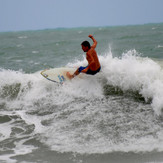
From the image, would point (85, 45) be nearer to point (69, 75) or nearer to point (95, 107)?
point (69, 75)

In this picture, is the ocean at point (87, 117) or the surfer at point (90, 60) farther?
the surfer at point (90, 60)

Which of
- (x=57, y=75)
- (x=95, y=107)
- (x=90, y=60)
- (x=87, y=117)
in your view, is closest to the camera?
(x=87, y=117)

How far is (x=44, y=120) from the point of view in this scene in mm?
5176

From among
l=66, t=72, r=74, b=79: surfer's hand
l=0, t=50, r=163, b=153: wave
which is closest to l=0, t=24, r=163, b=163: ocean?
l=0, t=50, r=163, b=153: wave

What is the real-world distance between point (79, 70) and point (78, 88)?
1.59ft

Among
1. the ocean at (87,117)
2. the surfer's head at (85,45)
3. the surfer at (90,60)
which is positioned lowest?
the ocean at (87,117)

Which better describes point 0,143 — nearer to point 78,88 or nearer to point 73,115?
point 73,115

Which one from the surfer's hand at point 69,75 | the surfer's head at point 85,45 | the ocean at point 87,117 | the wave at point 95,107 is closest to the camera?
the ocean at point 87,117

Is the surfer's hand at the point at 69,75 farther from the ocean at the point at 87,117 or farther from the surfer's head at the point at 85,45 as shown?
the surfer's head at the point at 85,45

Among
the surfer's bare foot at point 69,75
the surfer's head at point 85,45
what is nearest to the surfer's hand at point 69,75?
the surfer's bare foot at point 69,75

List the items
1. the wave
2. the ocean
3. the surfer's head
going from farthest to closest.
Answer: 1. the surfer's head
2. the wave
3. the ocean

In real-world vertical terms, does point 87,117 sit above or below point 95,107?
below

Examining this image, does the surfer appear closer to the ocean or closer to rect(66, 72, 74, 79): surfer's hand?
rect(66, 72, 74, 79): surfer's hand

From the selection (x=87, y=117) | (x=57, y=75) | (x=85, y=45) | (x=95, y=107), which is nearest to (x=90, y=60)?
(x=85, y=45)
